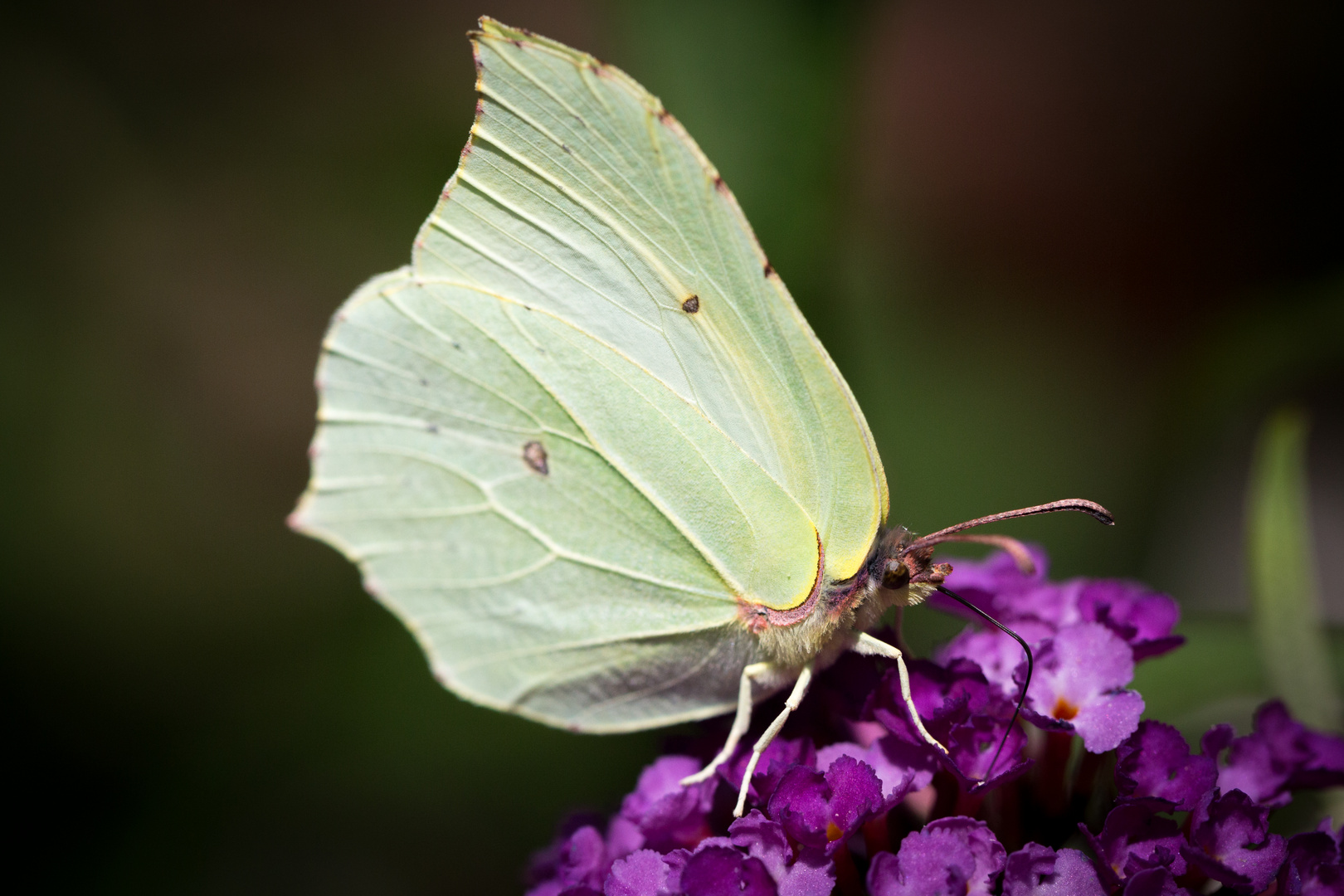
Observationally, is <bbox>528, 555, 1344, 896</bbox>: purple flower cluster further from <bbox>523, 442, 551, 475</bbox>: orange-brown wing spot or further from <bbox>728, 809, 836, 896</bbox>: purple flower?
<bbox>523, 442, 551, 475</bbox>: orange-brown wing spot

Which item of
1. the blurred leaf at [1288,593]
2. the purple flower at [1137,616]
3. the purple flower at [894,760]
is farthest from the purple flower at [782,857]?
the blurred leaf at [1288,593]

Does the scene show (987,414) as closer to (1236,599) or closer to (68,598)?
(1236,599)

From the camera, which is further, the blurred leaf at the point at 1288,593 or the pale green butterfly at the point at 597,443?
the blurred leaf at the point at 1288,593

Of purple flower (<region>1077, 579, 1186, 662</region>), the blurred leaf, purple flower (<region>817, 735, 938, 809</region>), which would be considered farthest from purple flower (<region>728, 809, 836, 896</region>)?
the blurred leaf

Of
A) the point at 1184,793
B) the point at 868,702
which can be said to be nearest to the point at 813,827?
the point at 868,702

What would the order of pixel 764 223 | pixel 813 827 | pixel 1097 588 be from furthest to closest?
pixel 764 223 → pixel 1097 588 → pixel 813 827

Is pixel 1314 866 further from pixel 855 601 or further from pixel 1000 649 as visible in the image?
pixel 855 601

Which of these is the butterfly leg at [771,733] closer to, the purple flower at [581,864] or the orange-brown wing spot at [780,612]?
A: the orange-brown wing spot at [780,612]

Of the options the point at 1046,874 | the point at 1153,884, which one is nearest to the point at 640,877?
the point at 1046,874
